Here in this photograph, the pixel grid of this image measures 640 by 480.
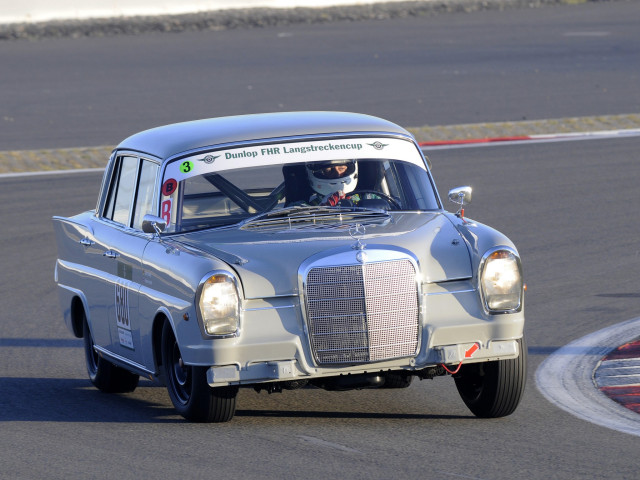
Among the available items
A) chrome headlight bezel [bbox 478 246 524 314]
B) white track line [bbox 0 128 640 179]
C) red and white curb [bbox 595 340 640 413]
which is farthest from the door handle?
white track line [bbox 0 128 640 179]

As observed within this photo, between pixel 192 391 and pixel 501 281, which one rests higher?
pixel 501 281

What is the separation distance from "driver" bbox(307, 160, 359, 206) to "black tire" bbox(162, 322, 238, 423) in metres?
1.33

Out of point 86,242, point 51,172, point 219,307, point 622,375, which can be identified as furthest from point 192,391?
point 51,172

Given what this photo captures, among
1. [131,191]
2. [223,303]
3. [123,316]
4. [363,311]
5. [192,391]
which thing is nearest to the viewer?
[223,303]

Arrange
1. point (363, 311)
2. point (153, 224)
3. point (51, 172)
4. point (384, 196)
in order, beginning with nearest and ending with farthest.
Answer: point (363, 311) < point (153, 224) < point (384, 196) < point (51, 172)

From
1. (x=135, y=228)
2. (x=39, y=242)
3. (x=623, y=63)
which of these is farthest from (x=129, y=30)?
(x=135, y=228)

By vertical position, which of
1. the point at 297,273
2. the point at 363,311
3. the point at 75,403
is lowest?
the point at 75,403

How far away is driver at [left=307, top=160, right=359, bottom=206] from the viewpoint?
8008mm

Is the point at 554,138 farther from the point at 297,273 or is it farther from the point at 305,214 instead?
the point at 297,273

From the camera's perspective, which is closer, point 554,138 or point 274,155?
point 274,155

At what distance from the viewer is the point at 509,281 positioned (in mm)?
7125

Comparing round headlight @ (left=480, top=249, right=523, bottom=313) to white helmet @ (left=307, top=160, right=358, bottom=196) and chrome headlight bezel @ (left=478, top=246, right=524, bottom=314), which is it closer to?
chrome headlight bezel @ (left=478, top=246, right=524, bottom=314)

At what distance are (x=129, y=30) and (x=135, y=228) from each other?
85.0 feet

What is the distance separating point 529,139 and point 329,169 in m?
12.0
